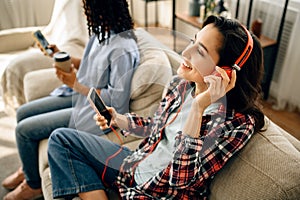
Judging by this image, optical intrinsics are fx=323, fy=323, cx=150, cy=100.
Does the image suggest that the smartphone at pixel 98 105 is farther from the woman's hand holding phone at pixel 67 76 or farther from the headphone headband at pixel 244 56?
the headphone headband at pixel 244 56

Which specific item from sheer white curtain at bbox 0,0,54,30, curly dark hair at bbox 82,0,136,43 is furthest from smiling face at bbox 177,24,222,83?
sheer white curtain at bbox 0,0,54,30

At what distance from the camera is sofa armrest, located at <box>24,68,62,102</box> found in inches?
62.4

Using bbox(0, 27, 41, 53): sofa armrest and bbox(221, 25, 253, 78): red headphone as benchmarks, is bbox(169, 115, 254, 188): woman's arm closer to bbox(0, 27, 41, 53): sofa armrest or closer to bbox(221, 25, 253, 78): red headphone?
bbox(221, 25, 253, 78): red headphone

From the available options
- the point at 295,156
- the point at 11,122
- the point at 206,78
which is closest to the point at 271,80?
the point at 295,156

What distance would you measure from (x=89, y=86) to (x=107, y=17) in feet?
0.93

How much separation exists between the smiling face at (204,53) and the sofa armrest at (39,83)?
3.22 feet

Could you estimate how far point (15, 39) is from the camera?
201 centimetres

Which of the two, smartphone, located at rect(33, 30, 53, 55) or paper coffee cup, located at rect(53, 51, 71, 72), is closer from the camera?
paper coffee cup, located at rect(53, 51, 71, 72)

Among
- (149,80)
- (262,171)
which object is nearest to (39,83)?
(149,80)

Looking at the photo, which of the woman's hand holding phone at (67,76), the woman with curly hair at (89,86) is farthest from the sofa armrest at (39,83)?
the woman's hand holding phone at (67,76)

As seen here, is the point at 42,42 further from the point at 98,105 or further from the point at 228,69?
the point at 228,69

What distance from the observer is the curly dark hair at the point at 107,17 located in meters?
1.25

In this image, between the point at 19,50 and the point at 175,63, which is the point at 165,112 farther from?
the point at 19,50

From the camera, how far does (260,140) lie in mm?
896
